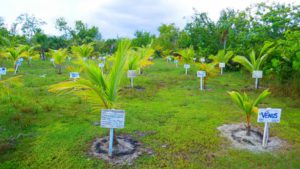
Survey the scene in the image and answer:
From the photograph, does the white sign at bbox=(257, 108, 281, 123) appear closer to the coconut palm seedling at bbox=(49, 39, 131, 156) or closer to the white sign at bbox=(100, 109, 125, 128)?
the white sign at bbox=(100, 109, 125, 128)

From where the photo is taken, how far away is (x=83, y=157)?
10.7ft

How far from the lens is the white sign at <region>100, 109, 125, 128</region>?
3143mm

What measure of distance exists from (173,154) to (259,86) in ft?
19.7

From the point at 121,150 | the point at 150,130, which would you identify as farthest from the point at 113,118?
the point at 150,130

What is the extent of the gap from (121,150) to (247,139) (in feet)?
6.73

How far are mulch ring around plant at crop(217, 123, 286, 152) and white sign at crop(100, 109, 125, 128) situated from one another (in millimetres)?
1863

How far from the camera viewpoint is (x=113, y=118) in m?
3.16

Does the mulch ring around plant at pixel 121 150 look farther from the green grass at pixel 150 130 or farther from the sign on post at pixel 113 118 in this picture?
the sign on post at pixel 113 118

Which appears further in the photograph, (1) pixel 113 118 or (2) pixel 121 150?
(2) pixel 121 150

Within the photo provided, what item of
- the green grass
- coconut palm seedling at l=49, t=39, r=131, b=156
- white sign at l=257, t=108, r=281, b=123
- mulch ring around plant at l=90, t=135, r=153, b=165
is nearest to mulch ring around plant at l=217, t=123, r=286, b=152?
the green grass

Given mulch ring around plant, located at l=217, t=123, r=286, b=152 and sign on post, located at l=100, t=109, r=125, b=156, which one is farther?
mulch ring around plant, located at l=217, t=123, r=286, b=152

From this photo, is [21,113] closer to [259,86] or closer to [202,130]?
[202,130]

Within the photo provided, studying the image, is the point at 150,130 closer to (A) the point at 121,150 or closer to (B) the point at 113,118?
(A) the point at 121,150

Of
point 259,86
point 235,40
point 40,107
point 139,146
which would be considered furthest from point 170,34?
point 139,146
